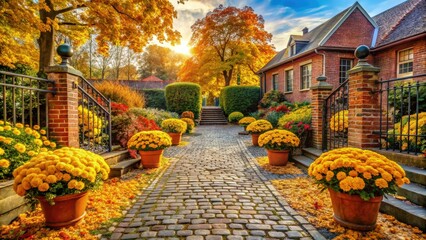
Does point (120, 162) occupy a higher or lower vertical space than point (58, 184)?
lower

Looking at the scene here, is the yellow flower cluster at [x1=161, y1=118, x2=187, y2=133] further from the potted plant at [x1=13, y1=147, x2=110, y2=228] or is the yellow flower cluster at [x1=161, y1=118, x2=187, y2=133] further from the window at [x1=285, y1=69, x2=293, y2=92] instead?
the window at [x1=285, y1=69, x2=293, y2=92]

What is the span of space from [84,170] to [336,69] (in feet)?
43.8

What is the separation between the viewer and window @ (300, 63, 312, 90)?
14.1 m

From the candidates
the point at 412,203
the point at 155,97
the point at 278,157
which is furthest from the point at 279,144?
the point at 155,97

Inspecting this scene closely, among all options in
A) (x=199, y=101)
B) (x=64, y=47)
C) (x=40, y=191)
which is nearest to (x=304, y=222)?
(x=40, y=191)

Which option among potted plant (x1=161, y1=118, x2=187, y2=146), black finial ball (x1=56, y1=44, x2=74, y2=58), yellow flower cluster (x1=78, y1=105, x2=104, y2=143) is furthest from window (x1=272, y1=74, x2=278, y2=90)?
black finial ball (x1=56, y1=44, x2=74, y2=58)

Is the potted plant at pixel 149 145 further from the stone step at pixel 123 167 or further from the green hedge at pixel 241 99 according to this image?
the green hedge at pixel 241 99

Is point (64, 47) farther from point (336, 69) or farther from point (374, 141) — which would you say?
point (336, 69)

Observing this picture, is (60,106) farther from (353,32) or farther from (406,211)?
(353,32)

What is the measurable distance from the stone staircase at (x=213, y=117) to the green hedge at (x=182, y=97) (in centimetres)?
243

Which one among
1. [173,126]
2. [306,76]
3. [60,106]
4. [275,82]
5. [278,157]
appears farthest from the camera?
[275,82]

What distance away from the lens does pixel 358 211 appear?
2.49m

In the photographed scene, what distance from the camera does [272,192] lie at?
3822mm

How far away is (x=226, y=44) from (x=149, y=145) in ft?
62.5
